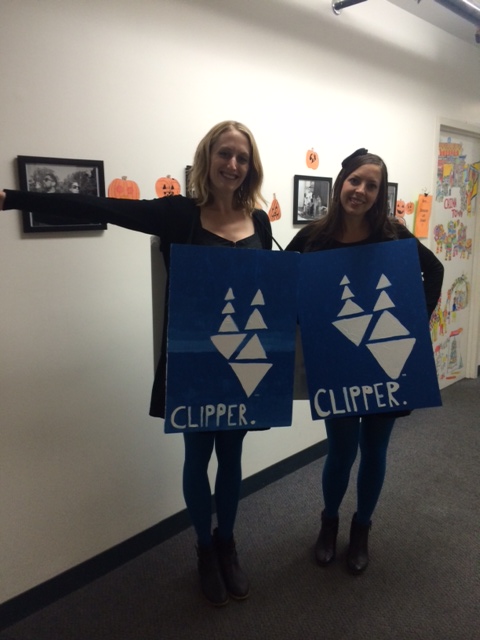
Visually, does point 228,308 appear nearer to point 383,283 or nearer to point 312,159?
point 383,283

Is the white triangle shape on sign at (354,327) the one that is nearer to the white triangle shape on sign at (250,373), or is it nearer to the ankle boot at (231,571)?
the white triangle shape on sign at (250,373)

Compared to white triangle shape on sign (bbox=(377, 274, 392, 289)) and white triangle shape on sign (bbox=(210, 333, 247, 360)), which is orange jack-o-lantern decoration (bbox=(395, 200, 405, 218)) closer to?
white triangle shape on sign (bbox=(377, 274, 392, 289))

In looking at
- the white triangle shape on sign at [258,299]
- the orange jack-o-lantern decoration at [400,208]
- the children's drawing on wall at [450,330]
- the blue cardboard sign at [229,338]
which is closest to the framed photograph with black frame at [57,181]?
the blue cardboard sign at [229,338]

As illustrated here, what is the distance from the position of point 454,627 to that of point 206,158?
1.65 m

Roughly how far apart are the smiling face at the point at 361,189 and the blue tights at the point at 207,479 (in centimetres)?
78

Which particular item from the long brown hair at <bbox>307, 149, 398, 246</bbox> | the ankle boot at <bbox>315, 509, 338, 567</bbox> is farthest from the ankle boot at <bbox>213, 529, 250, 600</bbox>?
the long brown hair at <bbox>307, 149, 398, 246</bbox>

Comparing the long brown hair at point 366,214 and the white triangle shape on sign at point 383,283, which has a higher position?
the long brown hair at point 366,214

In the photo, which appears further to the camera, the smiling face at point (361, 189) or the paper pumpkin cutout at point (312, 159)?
the paper pumpkin cutout at point (312, 159)

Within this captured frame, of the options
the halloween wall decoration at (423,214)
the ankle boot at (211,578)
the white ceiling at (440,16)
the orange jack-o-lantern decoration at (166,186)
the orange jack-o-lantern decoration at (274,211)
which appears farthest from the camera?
the halloween wall decoration at (423,214)

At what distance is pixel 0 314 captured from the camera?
1288 millimetres

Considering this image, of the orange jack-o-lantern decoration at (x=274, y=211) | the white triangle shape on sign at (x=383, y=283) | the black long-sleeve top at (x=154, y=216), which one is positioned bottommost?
the white triangle shape on sign at (x=383, y=283)

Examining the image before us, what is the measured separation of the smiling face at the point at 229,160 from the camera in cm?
118

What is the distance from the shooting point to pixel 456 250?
3359 millimetres

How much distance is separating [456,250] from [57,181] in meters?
3.01
